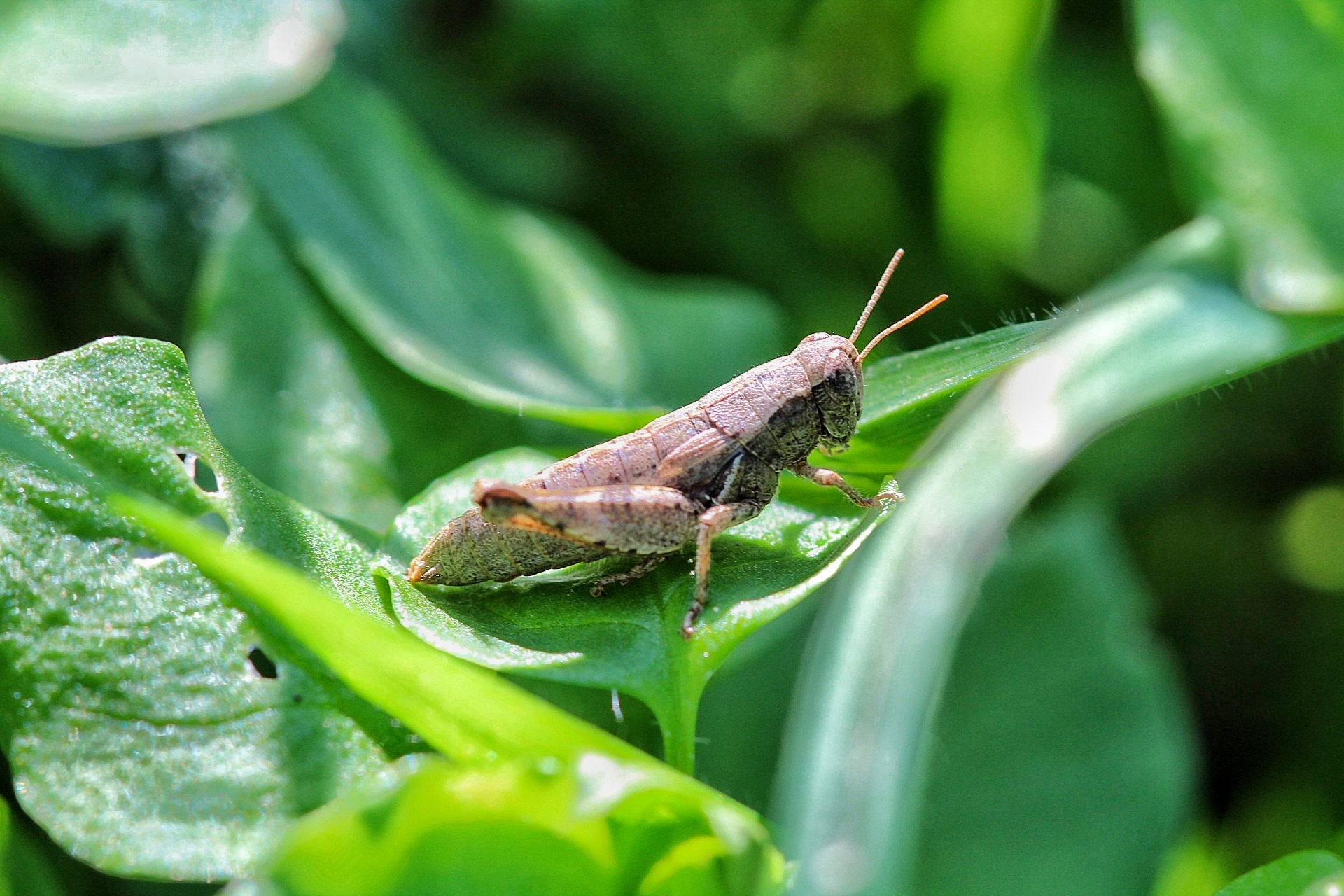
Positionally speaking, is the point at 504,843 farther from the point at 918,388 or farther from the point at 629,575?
the point at 918,388

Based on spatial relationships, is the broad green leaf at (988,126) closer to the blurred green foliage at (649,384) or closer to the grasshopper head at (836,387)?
the blurred green foliage at (649,384)

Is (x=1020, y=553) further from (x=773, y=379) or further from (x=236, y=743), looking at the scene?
(x=236, y=743)

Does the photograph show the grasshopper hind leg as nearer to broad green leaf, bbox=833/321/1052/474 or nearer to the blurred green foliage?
the blurred green foliage

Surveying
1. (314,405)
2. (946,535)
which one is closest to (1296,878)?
(946,535)

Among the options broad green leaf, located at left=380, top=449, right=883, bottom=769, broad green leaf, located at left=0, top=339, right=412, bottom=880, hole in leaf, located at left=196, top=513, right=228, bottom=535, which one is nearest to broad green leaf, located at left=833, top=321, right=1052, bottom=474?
broad green leaf, located at left=380, top=449, right=883, bottom=769

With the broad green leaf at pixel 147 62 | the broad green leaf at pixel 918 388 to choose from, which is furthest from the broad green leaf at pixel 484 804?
the broad green leaf at pixel 147 62

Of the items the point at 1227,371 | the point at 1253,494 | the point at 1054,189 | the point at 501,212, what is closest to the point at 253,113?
the point at 501,212
